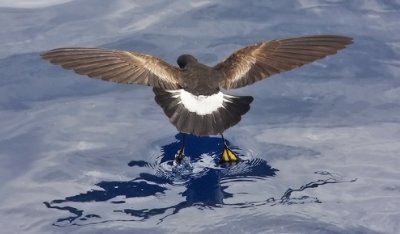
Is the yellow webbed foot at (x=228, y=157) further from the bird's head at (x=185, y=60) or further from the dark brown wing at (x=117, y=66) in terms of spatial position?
the bird's head at (x=185, y=60)

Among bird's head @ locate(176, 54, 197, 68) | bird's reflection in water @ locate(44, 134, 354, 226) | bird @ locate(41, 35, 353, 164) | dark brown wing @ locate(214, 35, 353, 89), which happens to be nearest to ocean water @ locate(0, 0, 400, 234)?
bird's reflection in water @ locate(44, 134, 354, 226)

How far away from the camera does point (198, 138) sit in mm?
8023

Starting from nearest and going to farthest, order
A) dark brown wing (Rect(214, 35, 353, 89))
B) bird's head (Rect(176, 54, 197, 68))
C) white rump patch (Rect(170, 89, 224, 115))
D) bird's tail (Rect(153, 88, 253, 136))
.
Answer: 1. bird's tail (Rect(153, 88, 253, 136))
2. white rump patch (Rect(170, 89, 224, 115))
3. dark brown wing (Rect(214, 35, 353, 89))
4. bird's head (Rect(176, 54, 197, 68))

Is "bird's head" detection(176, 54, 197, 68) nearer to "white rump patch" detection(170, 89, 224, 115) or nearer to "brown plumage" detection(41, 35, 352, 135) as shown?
"brown plumage" detection(41, 35, 352, 135)

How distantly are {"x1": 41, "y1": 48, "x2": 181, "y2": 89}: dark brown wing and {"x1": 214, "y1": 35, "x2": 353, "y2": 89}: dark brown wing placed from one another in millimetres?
494

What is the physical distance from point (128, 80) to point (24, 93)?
2.11 meters

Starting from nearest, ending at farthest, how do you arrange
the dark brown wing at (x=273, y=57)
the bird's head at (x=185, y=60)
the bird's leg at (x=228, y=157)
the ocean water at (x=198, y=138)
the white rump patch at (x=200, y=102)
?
the ocean water at (x=198, y=138), the white rump patch at (x=200, y=102), the dark brown wing at (x=273, y=57), the bird's leg at (x=228, y=157), the bird's head at (x=185, y=60)

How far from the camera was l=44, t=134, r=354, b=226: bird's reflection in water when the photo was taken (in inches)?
267

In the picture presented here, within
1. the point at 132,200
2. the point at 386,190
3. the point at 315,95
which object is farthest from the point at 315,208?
the point at 315,95

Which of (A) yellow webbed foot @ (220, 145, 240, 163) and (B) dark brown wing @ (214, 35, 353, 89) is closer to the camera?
(B) dark brown wing @ (214, 35, 353, 89)

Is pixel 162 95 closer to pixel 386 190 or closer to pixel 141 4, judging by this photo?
pixel 386 190

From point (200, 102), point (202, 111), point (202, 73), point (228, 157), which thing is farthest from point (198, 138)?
point (202, 111)

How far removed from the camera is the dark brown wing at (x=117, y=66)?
7004 millimetres

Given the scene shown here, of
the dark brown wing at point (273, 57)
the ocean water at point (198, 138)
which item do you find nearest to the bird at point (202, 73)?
the dark brown wing at point (273, 57)
